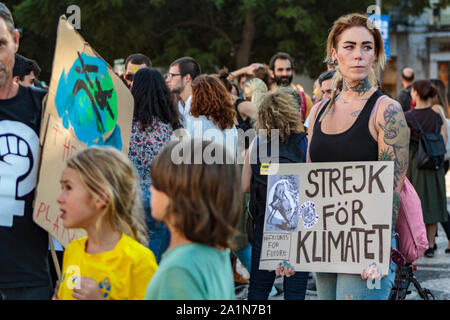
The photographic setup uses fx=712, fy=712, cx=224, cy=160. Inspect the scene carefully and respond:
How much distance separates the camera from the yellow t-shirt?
254cm

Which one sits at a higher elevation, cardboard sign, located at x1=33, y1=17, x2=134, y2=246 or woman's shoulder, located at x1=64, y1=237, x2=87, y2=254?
cardboard sign, located at x1=33, y1=17, x2=134, y2=246

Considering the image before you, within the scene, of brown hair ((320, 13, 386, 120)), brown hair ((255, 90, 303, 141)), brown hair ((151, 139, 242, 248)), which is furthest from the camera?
brown hair ((255, 90, 303, 141))

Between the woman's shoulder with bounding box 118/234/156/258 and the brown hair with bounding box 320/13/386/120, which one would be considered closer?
the woman's shoulder with bounding box 118/234/156/258

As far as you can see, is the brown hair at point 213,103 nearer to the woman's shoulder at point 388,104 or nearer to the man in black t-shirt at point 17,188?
the woman's shoulder at point 388,104

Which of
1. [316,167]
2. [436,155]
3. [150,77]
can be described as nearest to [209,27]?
[436,155]

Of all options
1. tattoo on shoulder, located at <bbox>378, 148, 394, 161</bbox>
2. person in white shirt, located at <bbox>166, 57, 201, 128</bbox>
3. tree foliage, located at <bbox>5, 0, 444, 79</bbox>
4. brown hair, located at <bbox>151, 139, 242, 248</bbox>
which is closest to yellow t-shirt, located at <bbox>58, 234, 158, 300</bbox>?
brown hair, located at <bbox>151, 139, 242, 248</bbox>

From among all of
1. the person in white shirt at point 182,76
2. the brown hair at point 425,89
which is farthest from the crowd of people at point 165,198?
the brown hair at point 425,89

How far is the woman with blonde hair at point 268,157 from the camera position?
15.8ft

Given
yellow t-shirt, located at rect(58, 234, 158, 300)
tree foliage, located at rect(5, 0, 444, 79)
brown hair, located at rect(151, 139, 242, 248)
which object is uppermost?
tree foliage, located at rect(5, 0, 444, 79)

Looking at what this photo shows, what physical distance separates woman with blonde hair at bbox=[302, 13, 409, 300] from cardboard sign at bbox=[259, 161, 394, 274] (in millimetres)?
67

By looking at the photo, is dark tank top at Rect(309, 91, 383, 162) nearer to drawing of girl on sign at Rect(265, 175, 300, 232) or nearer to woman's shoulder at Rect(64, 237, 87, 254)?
drawing of girl on sign at Rect(265, 175, 300, 232)

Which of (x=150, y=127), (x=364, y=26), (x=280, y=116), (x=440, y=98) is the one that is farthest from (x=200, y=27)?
(x=364, y=26)

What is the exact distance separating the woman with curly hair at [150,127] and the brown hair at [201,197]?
2.35 metres
